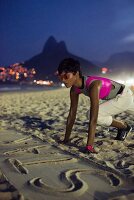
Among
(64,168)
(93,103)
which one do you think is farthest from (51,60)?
(64,168)

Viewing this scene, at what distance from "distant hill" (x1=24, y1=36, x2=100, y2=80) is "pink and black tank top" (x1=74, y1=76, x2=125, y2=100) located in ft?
421

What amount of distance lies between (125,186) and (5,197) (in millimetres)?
1071

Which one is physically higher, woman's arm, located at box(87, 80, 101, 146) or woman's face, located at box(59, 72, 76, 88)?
woman's face, located at box(59, 72, 76, 88)

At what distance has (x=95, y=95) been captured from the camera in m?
3.73

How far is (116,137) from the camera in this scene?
184 inches

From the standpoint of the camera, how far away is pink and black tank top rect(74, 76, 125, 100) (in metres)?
3.80

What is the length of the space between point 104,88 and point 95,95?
316 millimetres

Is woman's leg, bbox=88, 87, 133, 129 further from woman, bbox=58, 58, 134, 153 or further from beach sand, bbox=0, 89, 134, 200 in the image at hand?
beach sand, bbox=0, 89, 134, 200

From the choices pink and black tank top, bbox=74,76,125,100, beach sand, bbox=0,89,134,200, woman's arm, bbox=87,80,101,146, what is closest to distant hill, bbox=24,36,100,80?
beach sand, bbox=0,89,134,200

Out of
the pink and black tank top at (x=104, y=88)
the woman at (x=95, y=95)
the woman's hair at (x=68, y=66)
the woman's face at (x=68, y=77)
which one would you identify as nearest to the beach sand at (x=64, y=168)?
the woman at (x=95, y=95)

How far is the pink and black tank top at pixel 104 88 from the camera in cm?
380

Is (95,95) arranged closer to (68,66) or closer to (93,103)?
(93,103)

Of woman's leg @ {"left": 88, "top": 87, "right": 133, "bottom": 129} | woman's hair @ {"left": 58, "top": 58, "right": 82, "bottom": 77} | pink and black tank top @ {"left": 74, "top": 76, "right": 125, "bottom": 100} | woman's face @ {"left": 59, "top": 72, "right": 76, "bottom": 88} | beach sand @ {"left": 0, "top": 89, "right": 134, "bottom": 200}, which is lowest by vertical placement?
beach sand @ {"left": 0, "top": 89, "right": 134, "bottom": 200}

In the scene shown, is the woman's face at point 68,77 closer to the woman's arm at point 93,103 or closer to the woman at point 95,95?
the woman at point 95,95
